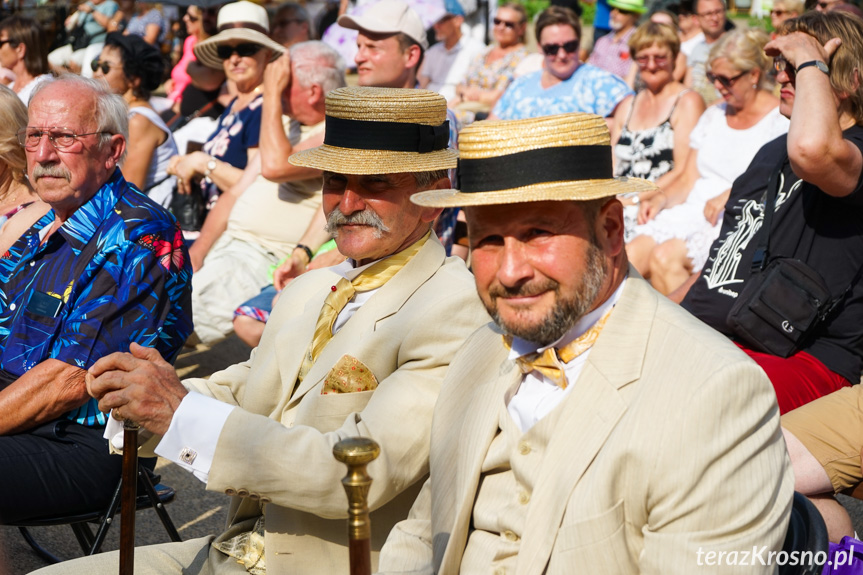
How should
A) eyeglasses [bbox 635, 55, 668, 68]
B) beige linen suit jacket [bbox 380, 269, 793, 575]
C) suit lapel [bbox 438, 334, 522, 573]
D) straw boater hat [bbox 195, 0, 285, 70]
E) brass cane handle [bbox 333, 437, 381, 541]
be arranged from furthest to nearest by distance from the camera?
1. straw boater hat [bbox 195, 0, 285, 70]
2. eyeglasses [bbox 635, 55, 668, 68]
3. suit lapel [bbox 438, 334, 522, 573]
4. beige linen suit jacket [bbox 380, 269, 793, 575]
5. brass cane handle [bbox 333, 437, 381, 541]

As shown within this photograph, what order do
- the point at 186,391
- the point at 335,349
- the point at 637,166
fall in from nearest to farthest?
the point at 186,391, the point at 335,349, the point at 637,166

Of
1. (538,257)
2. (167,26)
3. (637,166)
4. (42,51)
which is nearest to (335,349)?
(538,257)

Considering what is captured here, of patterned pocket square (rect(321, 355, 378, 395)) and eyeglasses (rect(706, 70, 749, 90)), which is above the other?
eyeglasses (rect(706, 70, 749, 90))

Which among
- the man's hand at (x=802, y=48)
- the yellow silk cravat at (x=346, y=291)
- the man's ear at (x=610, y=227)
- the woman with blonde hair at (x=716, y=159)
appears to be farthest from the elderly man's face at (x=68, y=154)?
the woman with blonde hair at (x=716, y=159)

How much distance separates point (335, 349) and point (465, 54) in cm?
799

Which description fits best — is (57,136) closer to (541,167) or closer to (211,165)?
(541,167)

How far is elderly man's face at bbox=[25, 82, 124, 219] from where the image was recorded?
3.66 meters

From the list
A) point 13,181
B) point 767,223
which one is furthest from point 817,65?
point 13,181

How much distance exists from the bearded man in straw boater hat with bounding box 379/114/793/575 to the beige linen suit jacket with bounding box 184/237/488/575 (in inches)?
5.8

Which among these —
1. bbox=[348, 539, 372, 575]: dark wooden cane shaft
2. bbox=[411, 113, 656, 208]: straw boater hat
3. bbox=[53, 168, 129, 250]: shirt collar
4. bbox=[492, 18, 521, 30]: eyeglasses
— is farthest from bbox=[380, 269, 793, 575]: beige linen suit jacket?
bbox=[492, 18, 521, 30]: eyeglasses

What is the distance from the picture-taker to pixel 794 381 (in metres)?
3.45

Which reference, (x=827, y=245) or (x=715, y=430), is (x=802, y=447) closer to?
(x=827, y=245)

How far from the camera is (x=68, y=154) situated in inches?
144

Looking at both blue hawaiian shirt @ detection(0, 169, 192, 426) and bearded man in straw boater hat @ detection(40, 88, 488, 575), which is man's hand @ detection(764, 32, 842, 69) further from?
blue hawaiian shirt @ detection(0, 169, 192, 426)
